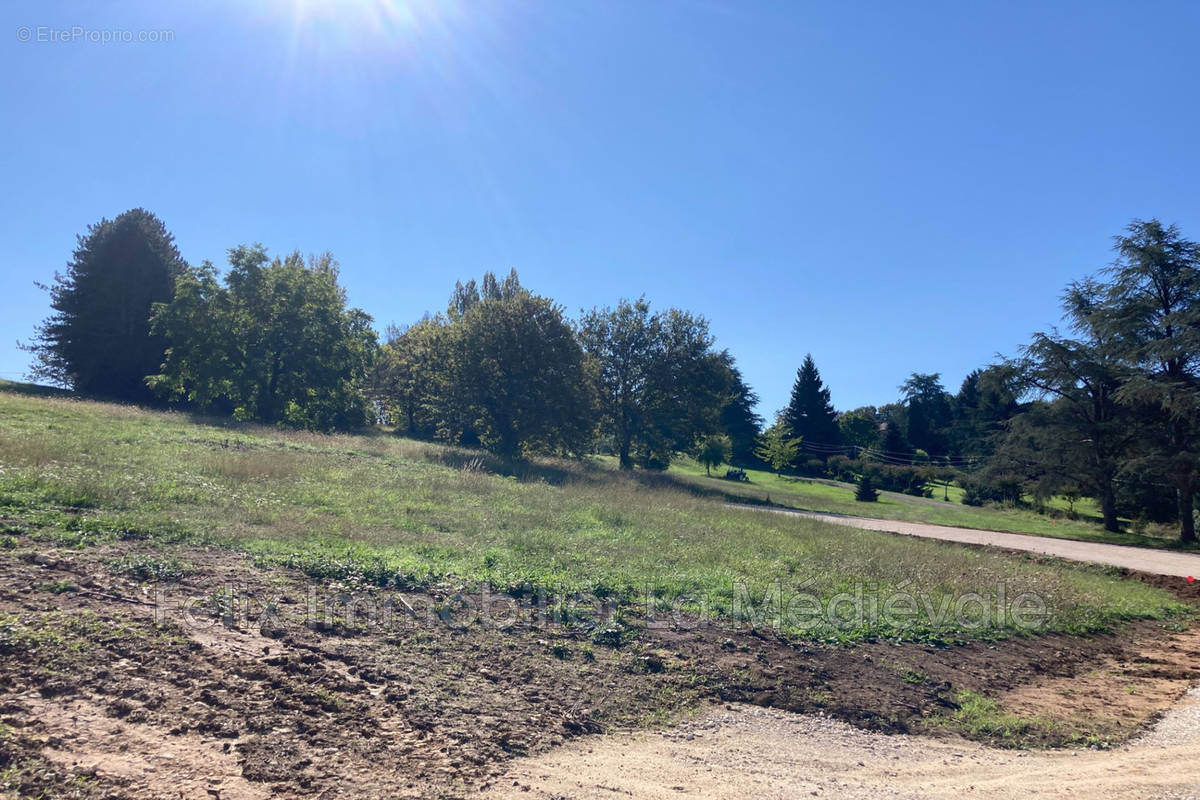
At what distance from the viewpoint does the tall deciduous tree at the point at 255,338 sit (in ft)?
107

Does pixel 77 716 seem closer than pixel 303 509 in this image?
Yes

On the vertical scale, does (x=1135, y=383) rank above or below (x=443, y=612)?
above

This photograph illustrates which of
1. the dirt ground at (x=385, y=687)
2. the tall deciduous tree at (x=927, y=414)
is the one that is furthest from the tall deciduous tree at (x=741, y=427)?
the dirt ground at (x=385, y=687)

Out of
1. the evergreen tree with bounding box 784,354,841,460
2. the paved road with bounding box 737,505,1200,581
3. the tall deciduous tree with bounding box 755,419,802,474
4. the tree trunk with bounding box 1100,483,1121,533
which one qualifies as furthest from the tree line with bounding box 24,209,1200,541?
the evergreen tree with bounding box 784,354,841,460

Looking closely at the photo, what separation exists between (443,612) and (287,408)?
109ft

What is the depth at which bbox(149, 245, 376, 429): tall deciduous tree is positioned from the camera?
107 feet

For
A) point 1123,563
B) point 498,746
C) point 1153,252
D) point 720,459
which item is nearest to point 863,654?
point 498,746

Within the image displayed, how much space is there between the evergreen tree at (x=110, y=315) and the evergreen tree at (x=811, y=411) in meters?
58.8

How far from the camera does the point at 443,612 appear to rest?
6406 millimetres

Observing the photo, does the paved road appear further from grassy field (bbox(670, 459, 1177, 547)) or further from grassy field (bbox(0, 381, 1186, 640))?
grassy field (bbox(0, 381, 1186, 640))

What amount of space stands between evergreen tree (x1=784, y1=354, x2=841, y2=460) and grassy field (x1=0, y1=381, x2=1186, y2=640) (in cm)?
5680

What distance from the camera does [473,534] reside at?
10.2 m

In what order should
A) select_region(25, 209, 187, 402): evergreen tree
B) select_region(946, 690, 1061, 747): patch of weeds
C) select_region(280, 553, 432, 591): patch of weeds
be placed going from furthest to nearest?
select_region(25, 209, 187, 402): evergreen tree
select_region(280, 553, 432, 591): patch of weeds
select_region(946, 690, 1061, 747): patch of weeds

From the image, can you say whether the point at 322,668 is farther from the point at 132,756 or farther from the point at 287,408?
the point at 287,408
